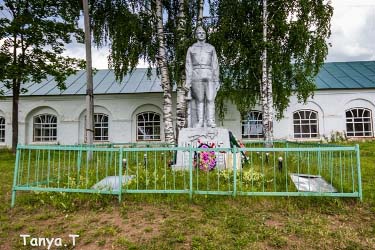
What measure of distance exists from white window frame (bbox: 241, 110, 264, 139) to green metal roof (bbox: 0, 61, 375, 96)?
11.7 ft

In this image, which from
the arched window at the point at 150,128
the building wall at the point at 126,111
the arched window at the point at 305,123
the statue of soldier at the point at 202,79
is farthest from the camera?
the arched window at the point at 150,128

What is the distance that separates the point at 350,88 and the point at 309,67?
21.2 ft

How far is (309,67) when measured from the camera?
1066 cm

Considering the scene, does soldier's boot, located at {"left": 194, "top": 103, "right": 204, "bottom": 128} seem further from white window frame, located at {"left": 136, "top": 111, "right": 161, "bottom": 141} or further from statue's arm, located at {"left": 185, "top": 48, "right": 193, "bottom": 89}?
white window frame, located at {"left": 136, "top": 111, "right": 161, "bottom": 141}

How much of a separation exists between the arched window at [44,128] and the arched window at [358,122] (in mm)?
16349

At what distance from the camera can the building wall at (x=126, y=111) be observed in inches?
619

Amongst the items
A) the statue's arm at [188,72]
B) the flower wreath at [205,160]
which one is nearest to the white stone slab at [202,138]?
the flower wreath at [205,160]

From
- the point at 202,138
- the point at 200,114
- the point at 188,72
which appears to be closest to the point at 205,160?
the point at 202,138

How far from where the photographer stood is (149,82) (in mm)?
17281

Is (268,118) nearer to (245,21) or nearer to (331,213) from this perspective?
(245,21)

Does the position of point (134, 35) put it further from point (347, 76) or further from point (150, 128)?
point (347, 76)

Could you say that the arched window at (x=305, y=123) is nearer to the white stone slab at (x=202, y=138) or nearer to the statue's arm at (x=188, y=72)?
the white stone slab at (x=202, y=138)

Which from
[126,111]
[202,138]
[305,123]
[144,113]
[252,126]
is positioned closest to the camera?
[202,138]

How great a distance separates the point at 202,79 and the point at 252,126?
33.2 ft
